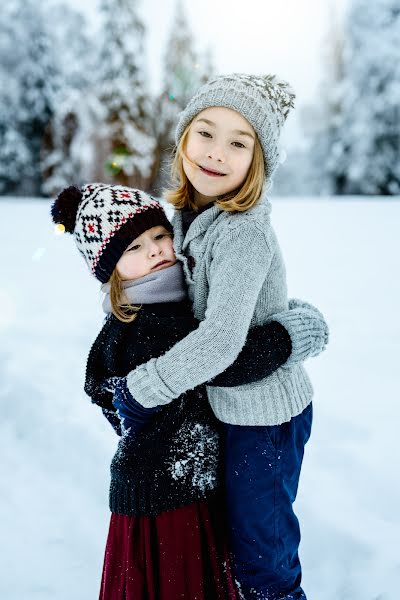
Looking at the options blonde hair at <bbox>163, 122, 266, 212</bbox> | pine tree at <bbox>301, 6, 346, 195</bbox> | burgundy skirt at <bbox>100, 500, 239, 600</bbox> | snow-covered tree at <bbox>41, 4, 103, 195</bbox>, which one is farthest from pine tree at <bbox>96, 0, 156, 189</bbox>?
burgundy skirt at <bbox>100, 500, 239, 600</bbox>

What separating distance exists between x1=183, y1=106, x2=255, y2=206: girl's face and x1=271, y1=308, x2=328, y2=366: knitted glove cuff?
0.39 m

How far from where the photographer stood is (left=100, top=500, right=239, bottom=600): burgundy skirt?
1561 mm

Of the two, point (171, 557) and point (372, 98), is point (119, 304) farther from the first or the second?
point (372, 98)

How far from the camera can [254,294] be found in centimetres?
139

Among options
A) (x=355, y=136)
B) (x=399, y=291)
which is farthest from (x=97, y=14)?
(x=399, y=291)

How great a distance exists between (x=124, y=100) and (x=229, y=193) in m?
18.6

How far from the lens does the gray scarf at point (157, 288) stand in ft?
5.16

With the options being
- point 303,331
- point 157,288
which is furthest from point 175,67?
point 303,331

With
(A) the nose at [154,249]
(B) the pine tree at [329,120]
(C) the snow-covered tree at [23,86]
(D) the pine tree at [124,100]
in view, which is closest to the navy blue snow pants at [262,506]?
(A) the nose at [154,249]

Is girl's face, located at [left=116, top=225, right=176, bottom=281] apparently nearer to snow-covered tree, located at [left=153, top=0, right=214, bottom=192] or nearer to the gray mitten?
the gray mitten

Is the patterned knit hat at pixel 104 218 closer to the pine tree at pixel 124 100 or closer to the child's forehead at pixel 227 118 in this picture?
the child's forehead at pixel 227 118

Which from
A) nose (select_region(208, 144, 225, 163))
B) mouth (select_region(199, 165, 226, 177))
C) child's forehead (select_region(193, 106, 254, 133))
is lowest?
mouth (select_region(199, 165, 226, 177))

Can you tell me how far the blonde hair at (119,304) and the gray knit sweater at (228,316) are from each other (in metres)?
0.17

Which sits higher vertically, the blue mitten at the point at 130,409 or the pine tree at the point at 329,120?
the pine tree at the point at 329,120
